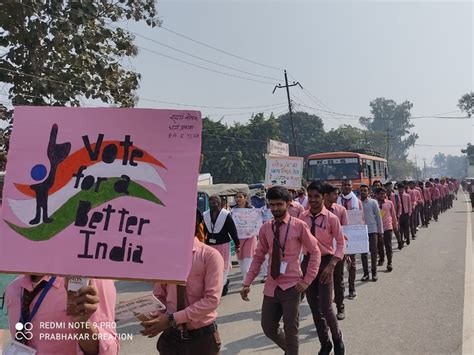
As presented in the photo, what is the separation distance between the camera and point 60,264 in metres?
1.99

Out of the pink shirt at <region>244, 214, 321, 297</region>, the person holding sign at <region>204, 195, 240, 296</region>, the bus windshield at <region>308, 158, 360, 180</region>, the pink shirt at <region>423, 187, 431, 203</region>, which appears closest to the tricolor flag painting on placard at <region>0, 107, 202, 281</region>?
the pink shirt at <region>244, 214, 321, 297</region>

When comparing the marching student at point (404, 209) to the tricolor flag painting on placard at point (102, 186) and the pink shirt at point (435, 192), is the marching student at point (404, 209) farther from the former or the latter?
the tricolor flag painting on placard at point (102, 186)

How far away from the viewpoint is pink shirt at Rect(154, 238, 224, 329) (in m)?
2.81

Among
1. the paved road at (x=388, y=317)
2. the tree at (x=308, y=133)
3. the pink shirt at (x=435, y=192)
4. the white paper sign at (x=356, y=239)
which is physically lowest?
A: the paved road at (x=388, y=317)

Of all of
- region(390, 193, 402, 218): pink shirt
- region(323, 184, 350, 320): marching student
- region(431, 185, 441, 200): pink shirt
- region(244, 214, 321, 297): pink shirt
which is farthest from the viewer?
region(431, 185, 441, 200): pink shirt

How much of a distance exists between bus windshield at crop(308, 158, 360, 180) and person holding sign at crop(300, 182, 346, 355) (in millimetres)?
15830

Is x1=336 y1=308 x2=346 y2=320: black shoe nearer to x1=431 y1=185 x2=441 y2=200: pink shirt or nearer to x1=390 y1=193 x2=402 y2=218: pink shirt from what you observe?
x1=390 y1=193 x2=402 y2=218: pink shirt

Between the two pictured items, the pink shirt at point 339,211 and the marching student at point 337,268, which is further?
the pink shirt at point 339,211

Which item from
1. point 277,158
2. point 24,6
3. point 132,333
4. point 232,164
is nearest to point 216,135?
point 232,164

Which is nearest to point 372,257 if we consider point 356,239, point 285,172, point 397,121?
point 356,239

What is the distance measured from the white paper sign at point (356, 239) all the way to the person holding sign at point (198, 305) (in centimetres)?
444

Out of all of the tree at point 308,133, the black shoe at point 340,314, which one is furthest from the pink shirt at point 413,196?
the tree at point 308,133

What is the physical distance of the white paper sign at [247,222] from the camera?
29.7 ft

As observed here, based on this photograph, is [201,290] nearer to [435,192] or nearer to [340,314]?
[340,314]
